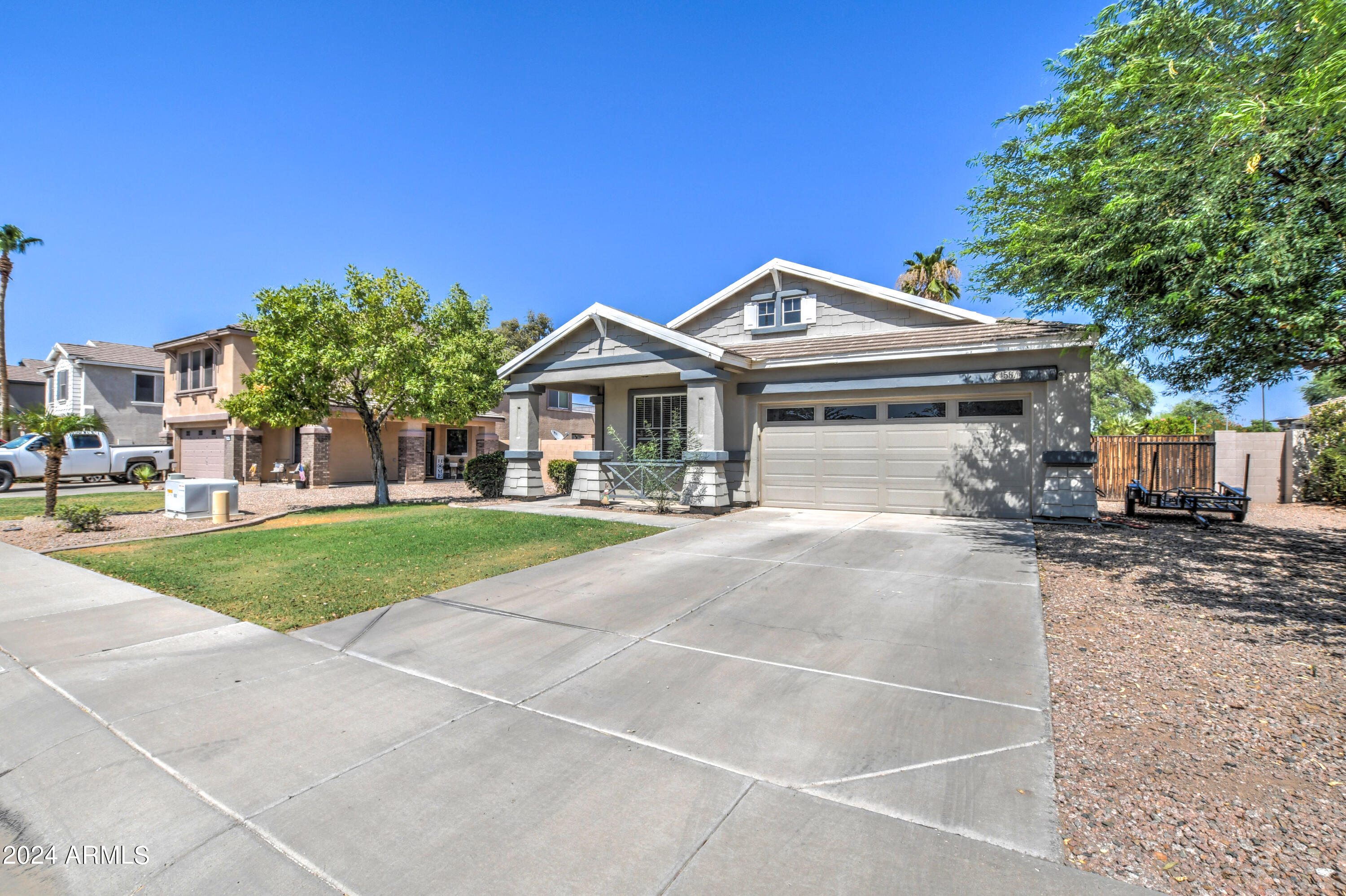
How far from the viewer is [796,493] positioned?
563 inches

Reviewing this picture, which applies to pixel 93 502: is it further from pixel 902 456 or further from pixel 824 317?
pixel 902 456

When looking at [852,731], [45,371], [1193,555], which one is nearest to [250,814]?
[852,731]

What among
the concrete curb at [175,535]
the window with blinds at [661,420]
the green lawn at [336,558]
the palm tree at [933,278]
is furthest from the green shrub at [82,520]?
the palm tree at [933,278]

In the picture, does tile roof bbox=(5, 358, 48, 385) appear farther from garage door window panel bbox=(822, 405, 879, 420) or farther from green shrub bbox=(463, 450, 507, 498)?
garage door window panel bbox=(822, 405, 879, 420)

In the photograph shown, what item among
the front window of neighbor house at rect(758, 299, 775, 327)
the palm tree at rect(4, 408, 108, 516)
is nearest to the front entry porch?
the front window of neighbor house at rect(758, 299, 775, 327)

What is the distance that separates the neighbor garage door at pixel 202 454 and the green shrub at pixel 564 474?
14.2m

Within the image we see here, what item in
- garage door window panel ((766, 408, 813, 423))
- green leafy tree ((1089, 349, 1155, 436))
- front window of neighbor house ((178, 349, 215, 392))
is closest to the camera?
garage door window panel ((766, 408, 813, 423))

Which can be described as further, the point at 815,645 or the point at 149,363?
the point at 149,363

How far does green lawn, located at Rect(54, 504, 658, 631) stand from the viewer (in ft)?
21.3

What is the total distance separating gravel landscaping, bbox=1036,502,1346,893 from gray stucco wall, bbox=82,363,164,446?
34.8 metres

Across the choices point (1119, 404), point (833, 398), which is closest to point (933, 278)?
point (833, 398)

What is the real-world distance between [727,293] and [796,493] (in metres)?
5.87

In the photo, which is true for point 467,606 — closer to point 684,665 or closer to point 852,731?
point 684,665

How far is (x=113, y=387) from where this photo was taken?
2797 centimetres
